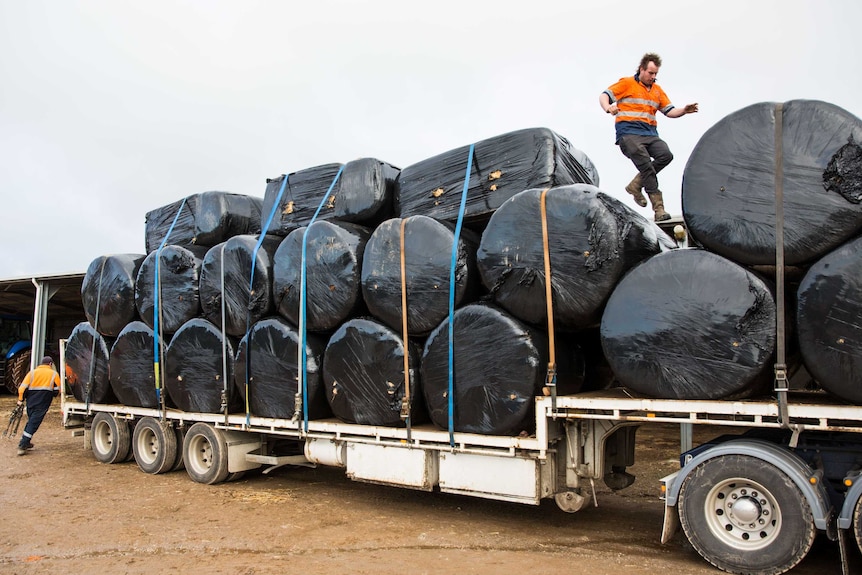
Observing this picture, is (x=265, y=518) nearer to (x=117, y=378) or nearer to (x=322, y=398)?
(x=322, y=398)

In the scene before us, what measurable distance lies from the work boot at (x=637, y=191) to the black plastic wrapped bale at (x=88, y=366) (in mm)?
7350

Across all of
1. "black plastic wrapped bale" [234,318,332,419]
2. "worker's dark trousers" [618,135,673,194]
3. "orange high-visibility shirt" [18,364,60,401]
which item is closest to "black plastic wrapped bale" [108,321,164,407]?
"black plastic wrapped bale" [234,318,332,419]

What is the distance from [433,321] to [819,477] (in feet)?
10.2

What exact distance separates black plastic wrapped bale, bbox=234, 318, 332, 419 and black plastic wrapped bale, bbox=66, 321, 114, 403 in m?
3.13

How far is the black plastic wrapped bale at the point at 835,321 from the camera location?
391cm

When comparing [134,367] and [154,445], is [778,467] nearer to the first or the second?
[154,445]

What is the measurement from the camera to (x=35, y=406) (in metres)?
10.5

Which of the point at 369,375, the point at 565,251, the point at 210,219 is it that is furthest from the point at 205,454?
the point at 565,251

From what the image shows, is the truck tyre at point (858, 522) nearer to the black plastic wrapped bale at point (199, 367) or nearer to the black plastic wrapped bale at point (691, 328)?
the black plastic wrapped bale at point (691, 328)

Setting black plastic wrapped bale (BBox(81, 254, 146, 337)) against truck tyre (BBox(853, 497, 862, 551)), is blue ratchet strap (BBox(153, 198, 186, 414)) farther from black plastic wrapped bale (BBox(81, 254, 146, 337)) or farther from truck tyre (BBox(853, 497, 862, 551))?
truck tyre (BBox(853, 497, 862, 551))

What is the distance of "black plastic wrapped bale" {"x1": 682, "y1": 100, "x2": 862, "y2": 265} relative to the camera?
161 inches

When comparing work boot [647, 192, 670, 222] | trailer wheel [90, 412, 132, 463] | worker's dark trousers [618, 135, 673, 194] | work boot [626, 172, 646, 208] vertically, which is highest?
worker's dark trousers [618, 135, 673, 194]

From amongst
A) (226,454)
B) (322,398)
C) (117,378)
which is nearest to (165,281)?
(117,378)

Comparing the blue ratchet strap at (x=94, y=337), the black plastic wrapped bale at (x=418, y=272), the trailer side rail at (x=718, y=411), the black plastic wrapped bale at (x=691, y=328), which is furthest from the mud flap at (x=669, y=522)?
the blue ratchet strap at (x=94, y=337)
